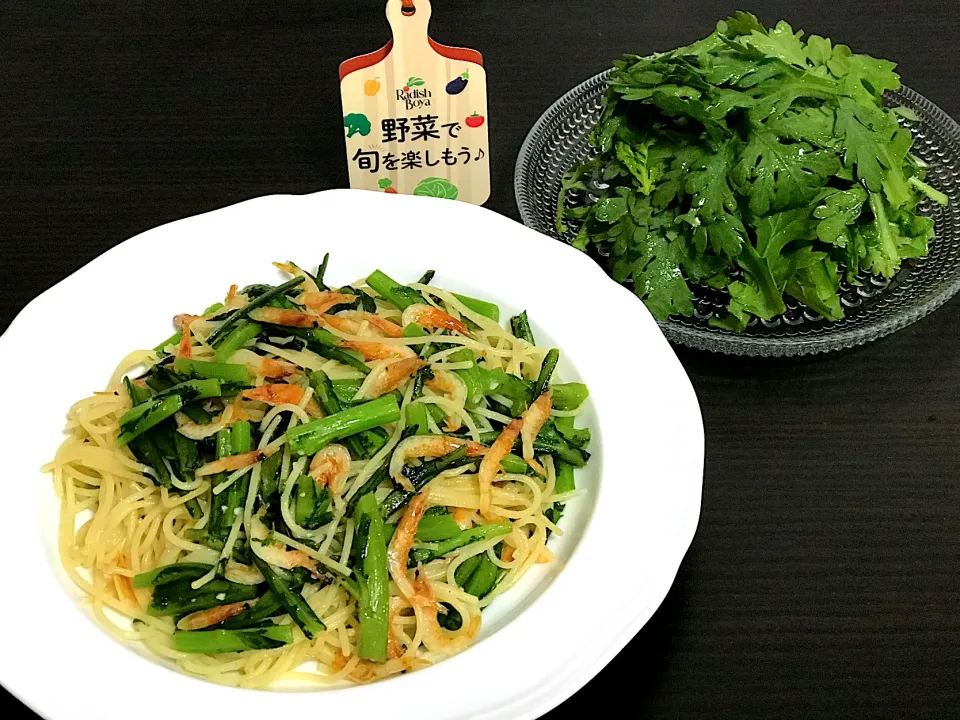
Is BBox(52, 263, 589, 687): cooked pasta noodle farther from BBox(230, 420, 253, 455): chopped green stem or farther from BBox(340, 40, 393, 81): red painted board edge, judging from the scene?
BBox(340, 40, 393, 81): red painted board edge

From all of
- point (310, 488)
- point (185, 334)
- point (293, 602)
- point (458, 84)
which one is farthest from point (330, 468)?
point (458, 84)

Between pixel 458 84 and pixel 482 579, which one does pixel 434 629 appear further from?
pixel 458 84

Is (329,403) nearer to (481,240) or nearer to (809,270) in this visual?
(481,240)

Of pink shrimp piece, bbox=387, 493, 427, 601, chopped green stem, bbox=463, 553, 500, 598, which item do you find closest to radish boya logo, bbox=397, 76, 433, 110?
pink shrimp piece, bbox=387, 493, 427, 601

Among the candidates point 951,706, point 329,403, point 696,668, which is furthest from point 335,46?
point 951,706

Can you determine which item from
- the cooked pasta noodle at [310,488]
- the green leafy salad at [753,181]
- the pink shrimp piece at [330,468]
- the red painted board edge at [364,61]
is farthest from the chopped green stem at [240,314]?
the green leafy salad at [753,181]

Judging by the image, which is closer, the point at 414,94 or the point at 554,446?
the point at 554,446
